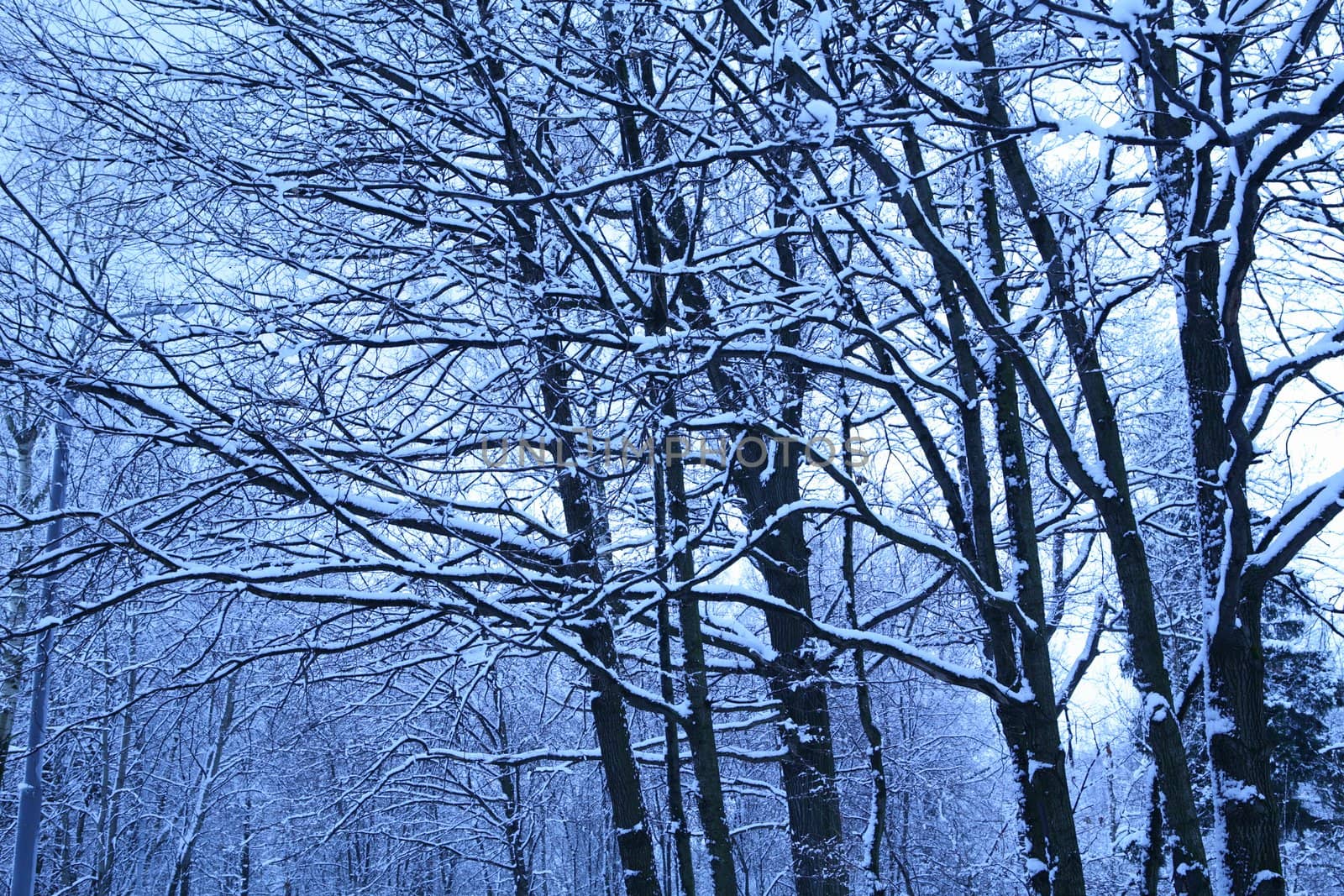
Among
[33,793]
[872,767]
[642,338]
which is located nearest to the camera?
[642,338]

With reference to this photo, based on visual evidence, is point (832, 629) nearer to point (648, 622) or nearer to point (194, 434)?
point (648, 622)

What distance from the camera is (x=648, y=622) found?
5.71 meters

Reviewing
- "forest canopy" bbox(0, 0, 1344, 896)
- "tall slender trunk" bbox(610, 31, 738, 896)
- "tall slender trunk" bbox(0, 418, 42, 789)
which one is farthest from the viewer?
"tall slender trunk" bbox(0, 418, 42, 789)

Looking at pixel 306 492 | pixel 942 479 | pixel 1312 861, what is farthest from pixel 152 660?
pixel 1312 861

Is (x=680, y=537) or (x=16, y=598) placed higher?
(x=16, y=598)

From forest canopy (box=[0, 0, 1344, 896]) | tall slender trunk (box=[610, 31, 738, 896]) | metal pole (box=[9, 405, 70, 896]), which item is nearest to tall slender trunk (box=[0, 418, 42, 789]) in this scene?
metal pole (box=[9, 405, 70, 896])

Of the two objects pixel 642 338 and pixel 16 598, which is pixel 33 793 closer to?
pixel 16 598

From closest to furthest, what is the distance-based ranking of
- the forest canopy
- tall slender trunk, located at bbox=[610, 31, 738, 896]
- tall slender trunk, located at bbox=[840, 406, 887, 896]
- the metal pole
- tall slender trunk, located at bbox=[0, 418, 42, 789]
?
the forest canopy, tall slender trunk, located at bbox=[610, 31, 738, 896], tall slender trunk, located at bbox=[840, 406, 887, 896], the metal pole, tall slender trunk, located at bbox=[0, 418, 42, 789]

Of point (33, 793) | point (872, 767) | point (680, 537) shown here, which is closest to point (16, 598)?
point (33, 793)

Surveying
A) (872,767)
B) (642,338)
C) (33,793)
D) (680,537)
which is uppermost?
(642,338)

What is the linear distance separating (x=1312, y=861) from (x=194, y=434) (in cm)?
1929

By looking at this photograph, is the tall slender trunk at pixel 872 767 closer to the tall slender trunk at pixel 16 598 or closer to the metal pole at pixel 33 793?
the metal pole at pixel 33 793

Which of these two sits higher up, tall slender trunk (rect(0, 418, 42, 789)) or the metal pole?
tall slender trunk (rect(0, 418, 42, 789))

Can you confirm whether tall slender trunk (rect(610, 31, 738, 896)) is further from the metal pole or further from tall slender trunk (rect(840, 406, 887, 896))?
the metal pole
